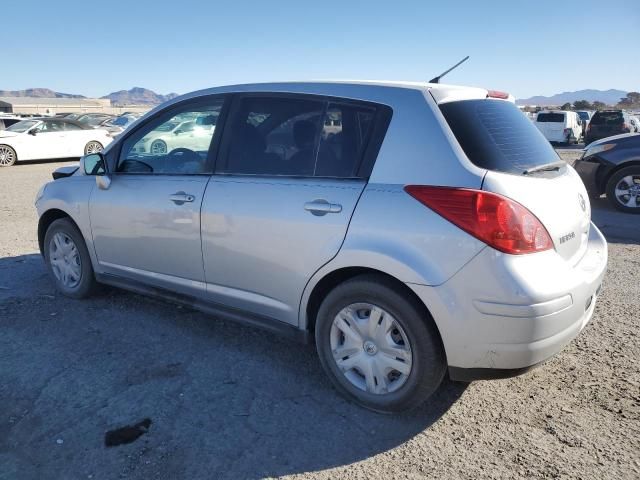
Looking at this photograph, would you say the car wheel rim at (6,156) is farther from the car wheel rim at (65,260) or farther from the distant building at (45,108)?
the distant building at (45,108)

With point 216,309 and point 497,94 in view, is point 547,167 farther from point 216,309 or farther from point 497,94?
point 216,309

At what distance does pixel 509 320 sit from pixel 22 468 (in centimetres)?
244

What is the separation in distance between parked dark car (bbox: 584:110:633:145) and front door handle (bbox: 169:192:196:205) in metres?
23.9

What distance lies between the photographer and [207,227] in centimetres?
358

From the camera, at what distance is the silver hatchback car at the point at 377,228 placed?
2.62 metres

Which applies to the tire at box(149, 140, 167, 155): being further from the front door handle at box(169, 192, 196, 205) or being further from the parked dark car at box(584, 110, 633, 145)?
the parked dark car at box(584, 110, 633, 145)

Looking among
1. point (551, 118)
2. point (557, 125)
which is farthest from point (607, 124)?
point (551, 118)

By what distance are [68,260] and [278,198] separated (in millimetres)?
2550

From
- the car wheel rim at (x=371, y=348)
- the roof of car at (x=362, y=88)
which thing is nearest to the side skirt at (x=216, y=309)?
the car wheel rim at (x=371, y=348)

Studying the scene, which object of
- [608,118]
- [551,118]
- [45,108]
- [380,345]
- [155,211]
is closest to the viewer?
[380,345]

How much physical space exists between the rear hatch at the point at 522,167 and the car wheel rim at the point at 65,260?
3458 millimetres

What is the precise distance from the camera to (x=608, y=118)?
77.5 feet

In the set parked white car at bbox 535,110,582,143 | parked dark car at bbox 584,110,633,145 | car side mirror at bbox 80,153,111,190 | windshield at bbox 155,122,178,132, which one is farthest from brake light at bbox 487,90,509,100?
parked white car at bbox 535,110,582,143

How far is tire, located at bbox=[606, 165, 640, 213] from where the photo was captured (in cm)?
866
